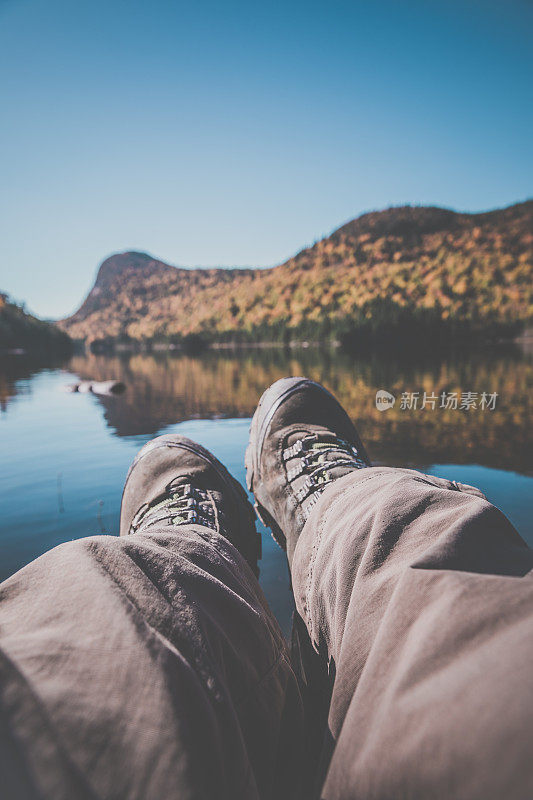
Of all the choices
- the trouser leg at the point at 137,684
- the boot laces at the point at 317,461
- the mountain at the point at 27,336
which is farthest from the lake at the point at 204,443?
the mountain at the point at 27,336

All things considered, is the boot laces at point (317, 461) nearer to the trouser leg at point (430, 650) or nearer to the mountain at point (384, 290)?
the trouser leg at point (430, 650)

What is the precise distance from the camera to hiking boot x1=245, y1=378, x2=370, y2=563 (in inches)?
66.9

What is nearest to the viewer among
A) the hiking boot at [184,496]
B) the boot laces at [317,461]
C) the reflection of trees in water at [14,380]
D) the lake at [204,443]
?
the hiking boot at [184,496]

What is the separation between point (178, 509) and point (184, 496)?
0.58ft

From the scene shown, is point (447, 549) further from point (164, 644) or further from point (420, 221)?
point (420, 221)

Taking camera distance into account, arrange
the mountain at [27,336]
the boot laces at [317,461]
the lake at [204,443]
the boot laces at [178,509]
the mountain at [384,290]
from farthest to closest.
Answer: the mountain at [27,336]
the mountain at [384,290]
the lake at [204,443]
the boot laces at [317,461]
the boot laces at [178,509]

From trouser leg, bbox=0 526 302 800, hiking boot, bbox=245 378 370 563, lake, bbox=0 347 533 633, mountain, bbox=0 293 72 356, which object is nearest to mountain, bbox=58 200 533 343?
mountain, bbox=0 293 72 356

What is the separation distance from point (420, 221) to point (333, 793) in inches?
3659

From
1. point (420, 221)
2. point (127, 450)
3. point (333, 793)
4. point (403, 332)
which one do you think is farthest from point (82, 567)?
point (420, 221)

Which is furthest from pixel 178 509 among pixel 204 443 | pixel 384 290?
pixel 384 290

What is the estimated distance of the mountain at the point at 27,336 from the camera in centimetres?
5294

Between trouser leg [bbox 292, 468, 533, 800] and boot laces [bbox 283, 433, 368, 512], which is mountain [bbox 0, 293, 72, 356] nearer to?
boot laces [bbox 283, 433, 368, 512]

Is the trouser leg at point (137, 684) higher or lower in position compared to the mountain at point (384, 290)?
lower

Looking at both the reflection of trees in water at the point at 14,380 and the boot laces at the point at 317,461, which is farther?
the reflection of trees in water at the point at 14,380
